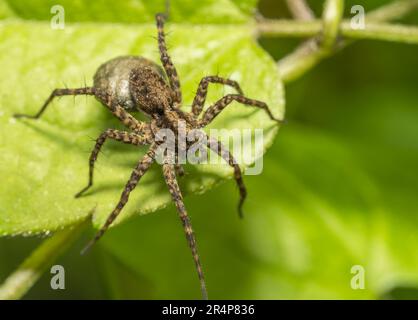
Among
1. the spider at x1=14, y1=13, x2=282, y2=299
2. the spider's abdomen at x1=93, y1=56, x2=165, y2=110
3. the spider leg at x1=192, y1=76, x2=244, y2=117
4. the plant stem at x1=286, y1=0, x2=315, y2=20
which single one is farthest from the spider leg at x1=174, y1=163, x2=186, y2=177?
the plant stem at x1=286, y1=0, x2=315, y2=20

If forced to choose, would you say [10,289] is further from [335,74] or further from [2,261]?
[335,74]

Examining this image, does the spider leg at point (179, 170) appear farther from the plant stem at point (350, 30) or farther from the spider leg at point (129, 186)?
the plant stem at point (350, 30)

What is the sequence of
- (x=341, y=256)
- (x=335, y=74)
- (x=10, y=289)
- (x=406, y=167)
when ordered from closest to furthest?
1. (x=10, y=289)
2. (x=341, y=256)
3. (x=406, y=167)
4. (x=335, y=74)

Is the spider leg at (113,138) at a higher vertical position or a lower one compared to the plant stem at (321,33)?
lower

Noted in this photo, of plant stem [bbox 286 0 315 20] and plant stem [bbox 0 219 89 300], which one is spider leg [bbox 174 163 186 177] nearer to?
plant stem [bbox 0 219 89 300]

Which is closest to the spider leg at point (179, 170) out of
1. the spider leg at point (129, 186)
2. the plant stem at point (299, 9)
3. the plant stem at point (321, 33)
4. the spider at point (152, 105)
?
the spider at point (152, 105)

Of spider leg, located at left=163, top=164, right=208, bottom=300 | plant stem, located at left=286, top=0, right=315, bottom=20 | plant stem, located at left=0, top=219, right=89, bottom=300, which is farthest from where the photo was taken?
plant stem, located at left=286, top=0, right=315, bottom=20

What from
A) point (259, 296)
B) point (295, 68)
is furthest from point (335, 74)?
point (259, 296)
